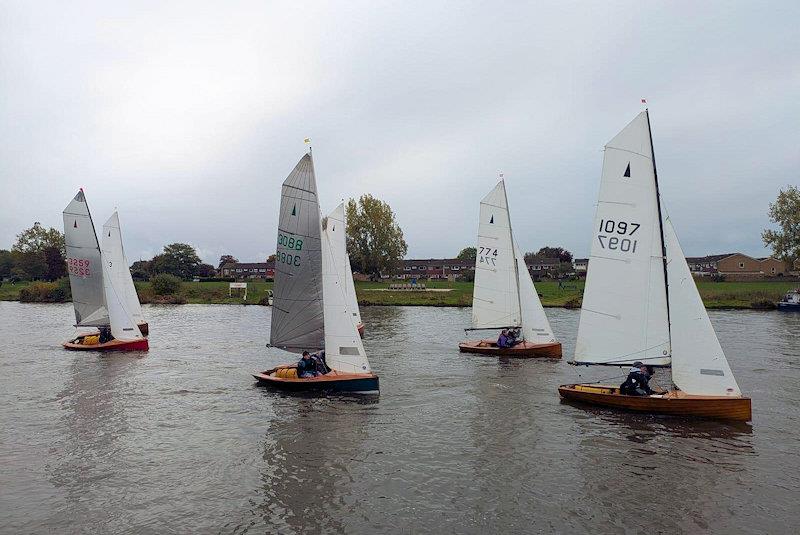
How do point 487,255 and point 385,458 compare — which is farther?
point 487,255

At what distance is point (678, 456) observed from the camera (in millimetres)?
14781

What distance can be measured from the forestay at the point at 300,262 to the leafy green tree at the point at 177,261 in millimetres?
132336

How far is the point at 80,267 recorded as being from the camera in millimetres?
33906

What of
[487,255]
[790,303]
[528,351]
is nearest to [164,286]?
[487,255]

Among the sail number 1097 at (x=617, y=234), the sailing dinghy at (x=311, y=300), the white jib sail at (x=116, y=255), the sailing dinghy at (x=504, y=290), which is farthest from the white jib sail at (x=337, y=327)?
the white jib sail at (x=116, y=255)

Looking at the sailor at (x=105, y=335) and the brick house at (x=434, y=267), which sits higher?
the brick house at (x=434, y=267)

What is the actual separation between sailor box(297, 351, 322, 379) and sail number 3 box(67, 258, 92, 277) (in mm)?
20321

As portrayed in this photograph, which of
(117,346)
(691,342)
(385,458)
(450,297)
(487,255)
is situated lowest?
(385,458)

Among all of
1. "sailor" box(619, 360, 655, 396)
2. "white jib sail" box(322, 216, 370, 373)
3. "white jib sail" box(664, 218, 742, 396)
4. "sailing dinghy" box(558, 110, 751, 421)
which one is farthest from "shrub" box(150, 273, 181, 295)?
"white jib sail" box(664, 218, 742, 396)

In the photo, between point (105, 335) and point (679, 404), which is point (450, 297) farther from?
point (679, 404)

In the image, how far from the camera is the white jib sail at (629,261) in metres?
18.5

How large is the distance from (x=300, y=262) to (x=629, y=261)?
41.6 feet

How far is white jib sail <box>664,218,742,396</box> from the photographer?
1728 centimetres

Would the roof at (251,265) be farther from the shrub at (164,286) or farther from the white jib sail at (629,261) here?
the white jib sail at (629,261)
